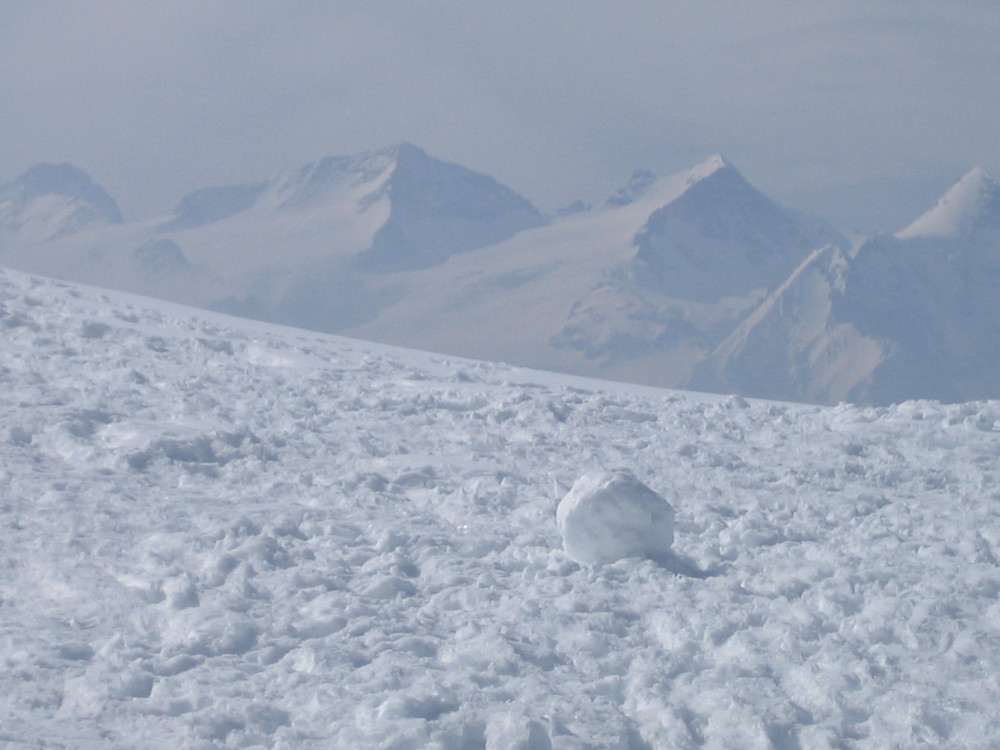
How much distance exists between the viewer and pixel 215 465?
28.9ft

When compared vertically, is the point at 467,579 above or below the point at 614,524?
below

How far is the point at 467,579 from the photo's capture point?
6.63 meters

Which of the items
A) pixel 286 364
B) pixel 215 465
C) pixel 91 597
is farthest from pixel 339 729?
pixel 286 364

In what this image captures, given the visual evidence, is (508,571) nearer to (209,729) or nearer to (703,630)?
(703,630)

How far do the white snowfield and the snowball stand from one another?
0.14m

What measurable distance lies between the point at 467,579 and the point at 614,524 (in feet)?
3.13

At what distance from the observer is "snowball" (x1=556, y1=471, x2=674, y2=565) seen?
688cm

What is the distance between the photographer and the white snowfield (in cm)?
508

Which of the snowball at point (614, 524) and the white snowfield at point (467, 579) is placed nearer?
the white snowfield at point (467, 579)

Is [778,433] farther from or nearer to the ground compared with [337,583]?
farther from the ground

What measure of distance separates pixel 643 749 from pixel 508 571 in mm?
2030

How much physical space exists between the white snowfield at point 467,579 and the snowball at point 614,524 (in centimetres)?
14

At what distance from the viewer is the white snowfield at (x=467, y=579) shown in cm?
508

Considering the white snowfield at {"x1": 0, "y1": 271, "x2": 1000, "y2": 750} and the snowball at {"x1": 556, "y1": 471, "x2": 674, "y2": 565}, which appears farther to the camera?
the snowball at {"x1": 556, "y1": 471, "x2": 674, "y2": 565}
